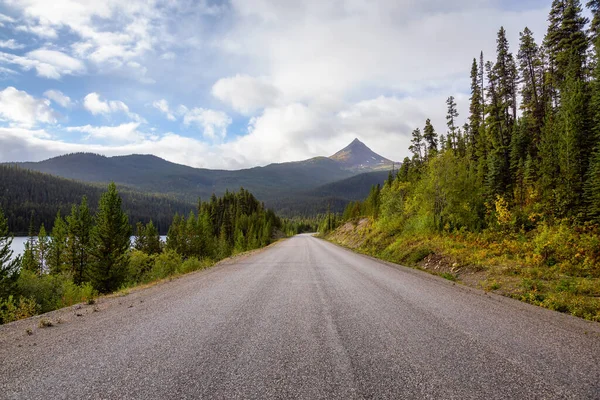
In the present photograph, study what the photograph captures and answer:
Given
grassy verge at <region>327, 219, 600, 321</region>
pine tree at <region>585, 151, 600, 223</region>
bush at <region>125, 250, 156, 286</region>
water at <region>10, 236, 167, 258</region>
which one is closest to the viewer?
grassy verge at <region>327, 219, 600, 321</region>

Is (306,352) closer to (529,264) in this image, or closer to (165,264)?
(529,264)

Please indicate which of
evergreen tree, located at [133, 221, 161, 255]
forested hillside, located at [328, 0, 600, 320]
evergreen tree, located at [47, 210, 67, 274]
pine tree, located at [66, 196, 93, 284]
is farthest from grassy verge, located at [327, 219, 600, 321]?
evergreen tree, located at [133, 221, 161, 255]

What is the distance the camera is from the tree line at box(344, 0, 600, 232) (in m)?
18.0

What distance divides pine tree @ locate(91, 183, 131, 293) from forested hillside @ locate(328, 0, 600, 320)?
84.7 feet

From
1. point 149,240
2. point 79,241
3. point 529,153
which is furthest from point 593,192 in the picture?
point 149,240

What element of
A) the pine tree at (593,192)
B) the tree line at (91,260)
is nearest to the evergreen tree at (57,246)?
the tree line at (91,260)

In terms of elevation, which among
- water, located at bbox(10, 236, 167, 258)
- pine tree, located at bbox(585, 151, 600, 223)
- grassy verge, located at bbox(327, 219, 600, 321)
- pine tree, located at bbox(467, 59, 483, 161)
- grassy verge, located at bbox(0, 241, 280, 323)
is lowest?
water, located at bbox(10, 236, 167, 258)

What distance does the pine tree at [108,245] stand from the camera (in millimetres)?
27688

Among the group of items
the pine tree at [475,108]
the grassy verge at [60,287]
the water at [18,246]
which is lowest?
the water at [18,246]

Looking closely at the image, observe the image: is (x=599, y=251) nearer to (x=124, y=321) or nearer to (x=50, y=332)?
(x=124, y=321)

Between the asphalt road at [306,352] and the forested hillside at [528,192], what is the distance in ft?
11.0

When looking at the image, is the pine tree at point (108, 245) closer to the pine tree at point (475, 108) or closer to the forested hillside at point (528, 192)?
the forested hillside at point (528, 192)

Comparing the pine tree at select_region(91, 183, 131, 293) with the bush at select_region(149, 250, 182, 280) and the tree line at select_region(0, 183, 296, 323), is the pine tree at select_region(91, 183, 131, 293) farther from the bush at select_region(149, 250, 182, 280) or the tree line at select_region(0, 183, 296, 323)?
the bush at select_region(149, 250, 182, 280)

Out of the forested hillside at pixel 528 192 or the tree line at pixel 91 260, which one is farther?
the tree line at pixel 91 260
